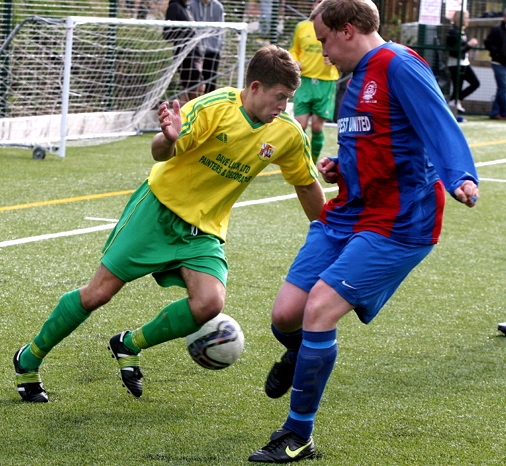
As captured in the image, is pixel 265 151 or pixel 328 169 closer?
pixel 328 169

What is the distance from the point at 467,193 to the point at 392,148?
17.3 inches

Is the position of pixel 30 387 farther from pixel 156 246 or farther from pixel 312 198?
pixel 312 198

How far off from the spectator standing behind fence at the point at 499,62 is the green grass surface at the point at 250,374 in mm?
11604

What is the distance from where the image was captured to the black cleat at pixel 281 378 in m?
4.32

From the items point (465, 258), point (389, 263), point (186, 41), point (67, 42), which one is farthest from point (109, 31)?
point (389, 263)

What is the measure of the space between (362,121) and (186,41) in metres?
10.6

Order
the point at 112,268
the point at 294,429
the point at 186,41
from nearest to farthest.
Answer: the point at 294,429, the point at 112,268, the point at 186,41

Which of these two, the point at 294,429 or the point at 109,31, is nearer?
the point at 294,429

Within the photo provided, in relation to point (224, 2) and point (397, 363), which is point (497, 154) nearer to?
point (224, 2)

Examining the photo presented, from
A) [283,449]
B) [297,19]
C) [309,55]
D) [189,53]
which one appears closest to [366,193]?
[283,449]

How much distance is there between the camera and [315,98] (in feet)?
37.8

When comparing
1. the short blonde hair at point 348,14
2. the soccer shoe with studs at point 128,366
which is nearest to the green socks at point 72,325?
the soccer shoe with studs at point 128,366

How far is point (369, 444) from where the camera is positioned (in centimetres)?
400

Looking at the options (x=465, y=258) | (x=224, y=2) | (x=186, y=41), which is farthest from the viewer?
(x=224, y=2)
